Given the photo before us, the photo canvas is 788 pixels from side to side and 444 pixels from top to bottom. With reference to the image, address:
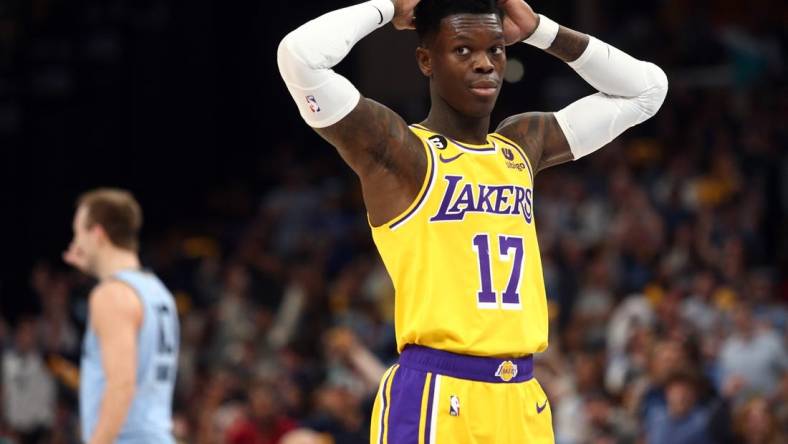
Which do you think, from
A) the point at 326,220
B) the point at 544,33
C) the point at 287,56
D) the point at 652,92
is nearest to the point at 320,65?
the point at 287,56

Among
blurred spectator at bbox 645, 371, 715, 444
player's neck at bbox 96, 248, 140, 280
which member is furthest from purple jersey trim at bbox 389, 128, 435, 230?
blurred spectator at bbox 645, 371, 715, 444

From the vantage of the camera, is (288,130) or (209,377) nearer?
(209,377)

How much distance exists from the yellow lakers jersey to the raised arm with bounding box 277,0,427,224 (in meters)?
0.08

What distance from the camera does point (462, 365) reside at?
16.0 ft

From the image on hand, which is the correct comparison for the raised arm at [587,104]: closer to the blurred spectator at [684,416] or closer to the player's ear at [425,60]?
the player's ear at [425,60]

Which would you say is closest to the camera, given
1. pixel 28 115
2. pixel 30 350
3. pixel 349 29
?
pixel 349 29

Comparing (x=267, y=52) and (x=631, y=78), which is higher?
(x=267, y=52)

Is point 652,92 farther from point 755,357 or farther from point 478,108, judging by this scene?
point 755,357

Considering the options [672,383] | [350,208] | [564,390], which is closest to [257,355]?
[350,208]

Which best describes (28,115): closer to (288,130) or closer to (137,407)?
(288,130)

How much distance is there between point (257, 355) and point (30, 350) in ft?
8.44

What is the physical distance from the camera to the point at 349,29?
484 centimetres

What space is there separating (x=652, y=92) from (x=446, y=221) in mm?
1332

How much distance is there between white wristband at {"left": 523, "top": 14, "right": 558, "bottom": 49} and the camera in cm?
544
